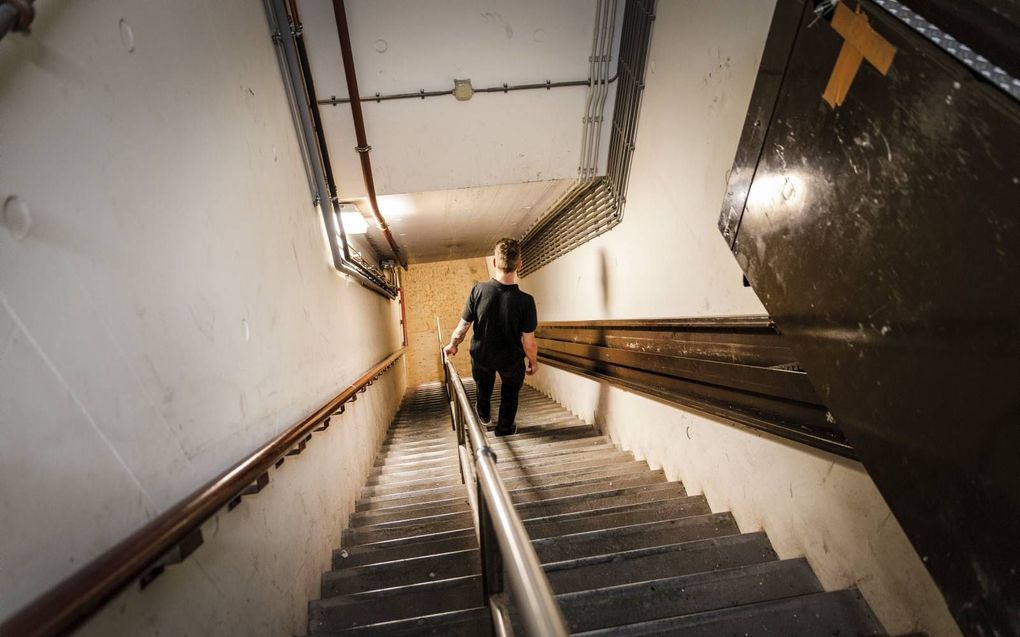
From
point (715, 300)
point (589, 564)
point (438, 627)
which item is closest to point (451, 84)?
point (715, 300)

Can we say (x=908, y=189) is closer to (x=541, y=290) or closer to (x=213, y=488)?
(x=213, y=488)

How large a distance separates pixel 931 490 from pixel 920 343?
249 millimetres

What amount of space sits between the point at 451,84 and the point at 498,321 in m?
1.76

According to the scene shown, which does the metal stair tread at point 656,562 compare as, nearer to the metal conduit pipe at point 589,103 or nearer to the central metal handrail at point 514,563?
the central metal handrail at point 514,563

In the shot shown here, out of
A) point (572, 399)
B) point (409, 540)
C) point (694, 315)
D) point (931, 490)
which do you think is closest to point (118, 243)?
point (931, 490)

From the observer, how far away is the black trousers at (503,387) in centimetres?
371

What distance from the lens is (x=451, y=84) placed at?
3.20m

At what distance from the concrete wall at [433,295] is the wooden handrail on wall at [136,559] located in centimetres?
967

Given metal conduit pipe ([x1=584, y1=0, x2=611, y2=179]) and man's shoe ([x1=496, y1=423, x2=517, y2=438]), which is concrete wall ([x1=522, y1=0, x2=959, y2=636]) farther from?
man's shoe ([x1=496, y1=423, x2=517, y2=438])

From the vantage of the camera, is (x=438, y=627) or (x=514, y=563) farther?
(x=438, y=627)

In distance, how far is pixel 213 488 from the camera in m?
1.22

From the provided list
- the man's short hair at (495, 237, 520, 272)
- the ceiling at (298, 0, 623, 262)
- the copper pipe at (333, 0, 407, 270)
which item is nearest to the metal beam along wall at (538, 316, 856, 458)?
the man's short hair at (495, 237, 520, 272)

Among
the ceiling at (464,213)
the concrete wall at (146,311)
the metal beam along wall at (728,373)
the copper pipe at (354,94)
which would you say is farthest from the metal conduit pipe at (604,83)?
the concrete wall at (146,311)

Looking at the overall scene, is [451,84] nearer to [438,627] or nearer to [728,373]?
[728,373]
